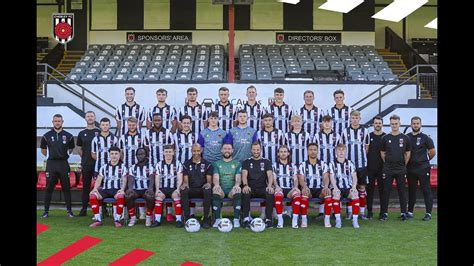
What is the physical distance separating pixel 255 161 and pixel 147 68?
9.92 metres

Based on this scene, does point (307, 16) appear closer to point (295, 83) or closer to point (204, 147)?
point (295, 83)

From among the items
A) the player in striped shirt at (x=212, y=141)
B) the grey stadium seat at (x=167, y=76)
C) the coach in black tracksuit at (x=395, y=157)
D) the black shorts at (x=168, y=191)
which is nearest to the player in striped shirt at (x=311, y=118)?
the coach in black tracksuit at (x=395, y=157)

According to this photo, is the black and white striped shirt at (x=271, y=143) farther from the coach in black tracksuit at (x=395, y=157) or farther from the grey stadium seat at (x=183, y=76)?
the grey stadium seat at (x=183, y=76)

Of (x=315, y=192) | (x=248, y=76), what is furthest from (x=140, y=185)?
(x=248, y=76)

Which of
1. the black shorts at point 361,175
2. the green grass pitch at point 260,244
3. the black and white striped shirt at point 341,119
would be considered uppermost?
the black and white striped shirt at point 341,119

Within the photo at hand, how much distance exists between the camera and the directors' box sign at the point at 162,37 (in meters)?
21.8

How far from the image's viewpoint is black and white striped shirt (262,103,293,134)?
10.0m

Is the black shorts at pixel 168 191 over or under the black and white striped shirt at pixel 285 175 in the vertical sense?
under

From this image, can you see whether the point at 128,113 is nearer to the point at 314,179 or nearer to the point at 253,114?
the point at 253,114

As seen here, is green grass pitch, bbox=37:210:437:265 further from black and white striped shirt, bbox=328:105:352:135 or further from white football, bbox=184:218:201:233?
black and white striped shirt, bbox=328:105:352:135

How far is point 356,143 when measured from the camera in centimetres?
984

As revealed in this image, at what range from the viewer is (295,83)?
16.1 metres

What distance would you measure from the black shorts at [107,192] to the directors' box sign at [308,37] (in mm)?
13358
